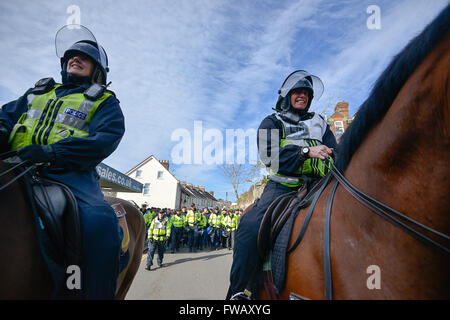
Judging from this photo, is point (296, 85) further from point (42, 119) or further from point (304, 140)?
point (42, 119)

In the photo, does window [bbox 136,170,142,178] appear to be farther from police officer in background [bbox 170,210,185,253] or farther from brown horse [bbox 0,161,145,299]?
brown horse [bbox 0,161,145,299]

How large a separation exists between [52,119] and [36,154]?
41 centimetres

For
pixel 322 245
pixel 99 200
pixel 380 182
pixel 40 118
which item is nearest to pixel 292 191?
pixel 322 245

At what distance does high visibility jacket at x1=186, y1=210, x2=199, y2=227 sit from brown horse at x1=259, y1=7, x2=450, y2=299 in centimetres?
1343

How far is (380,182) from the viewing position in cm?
133

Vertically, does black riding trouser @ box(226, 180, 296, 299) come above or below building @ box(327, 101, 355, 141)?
below

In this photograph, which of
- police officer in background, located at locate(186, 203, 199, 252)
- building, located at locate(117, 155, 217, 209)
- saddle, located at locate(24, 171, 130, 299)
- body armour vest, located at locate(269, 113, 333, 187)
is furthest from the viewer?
building, located at locate(117, 155, 217, 209)

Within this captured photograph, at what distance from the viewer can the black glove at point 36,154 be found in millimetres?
1551

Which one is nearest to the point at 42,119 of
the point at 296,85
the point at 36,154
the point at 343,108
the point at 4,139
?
the point at 4,139

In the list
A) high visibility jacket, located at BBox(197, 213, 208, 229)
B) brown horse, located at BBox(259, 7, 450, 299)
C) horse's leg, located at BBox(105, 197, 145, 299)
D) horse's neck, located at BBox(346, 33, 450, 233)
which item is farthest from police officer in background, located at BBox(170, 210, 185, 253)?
horse's neck, located at BBox(346, 33, 450, 233)

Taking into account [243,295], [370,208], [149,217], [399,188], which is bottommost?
[149,217]

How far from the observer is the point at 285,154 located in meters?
2.14

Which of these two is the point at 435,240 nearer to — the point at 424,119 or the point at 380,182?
the point at 380,182

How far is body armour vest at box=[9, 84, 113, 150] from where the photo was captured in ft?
5.81
